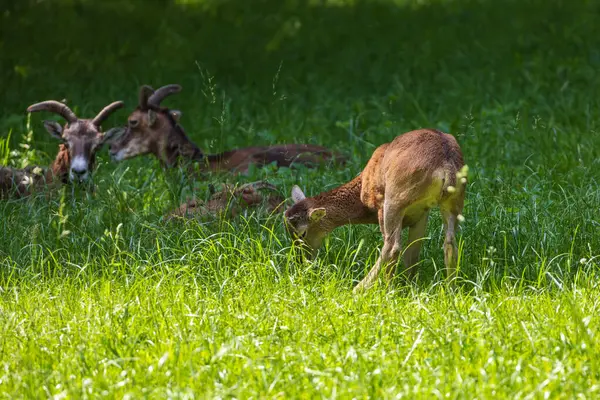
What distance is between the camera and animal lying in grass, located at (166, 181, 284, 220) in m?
7.91

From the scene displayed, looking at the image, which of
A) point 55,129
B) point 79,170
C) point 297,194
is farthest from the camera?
point 55,129

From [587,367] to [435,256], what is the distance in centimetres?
263

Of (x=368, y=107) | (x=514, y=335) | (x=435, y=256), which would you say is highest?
(x=514, y=335)

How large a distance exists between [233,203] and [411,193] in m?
1.60

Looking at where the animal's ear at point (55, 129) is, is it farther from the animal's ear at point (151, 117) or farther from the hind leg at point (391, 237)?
the hind leg at point (391, 237)

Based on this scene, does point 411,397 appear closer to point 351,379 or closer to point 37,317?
point 351,379

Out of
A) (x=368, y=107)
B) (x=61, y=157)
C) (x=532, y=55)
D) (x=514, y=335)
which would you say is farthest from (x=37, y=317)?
(x=532, y=55)

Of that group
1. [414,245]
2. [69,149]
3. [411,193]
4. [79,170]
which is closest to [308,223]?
[414,245]

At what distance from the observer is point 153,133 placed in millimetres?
11227

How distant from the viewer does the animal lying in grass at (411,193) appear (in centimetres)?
689

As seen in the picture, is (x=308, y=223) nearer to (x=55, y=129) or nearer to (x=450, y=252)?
(x=450, y=252)

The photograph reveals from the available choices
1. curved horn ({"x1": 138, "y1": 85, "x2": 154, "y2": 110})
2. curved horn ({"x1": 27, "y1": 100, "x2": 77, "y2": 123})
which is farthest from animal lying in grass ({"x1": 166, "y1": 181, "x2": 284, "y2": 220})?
curved horn ({"x1": 138, "y1": 85, "x2": 154, "y2": 110})

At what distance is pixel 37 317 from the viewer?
5.93m

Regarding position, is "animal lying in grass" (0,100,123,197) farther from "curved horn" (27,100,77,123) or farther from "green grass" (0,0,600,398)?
"green grass" (0,0,600,398)
